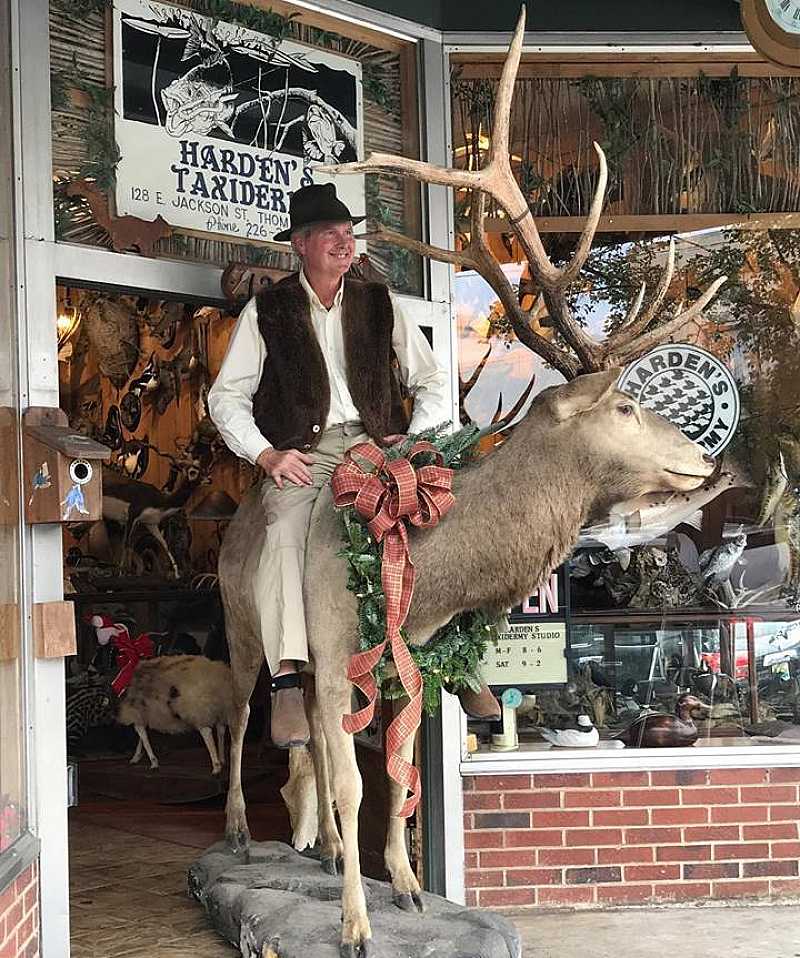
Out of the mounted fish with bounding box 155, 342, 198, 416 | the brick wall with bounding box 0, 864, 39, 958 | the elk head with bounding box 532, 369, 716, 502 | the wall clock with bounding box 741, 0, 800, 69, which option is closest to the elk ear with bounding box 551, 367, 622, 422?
the elk head with bounding box 532, 369, 716, 502

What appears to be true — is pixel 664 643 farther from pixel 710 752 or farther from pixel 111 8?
pixel 111 8

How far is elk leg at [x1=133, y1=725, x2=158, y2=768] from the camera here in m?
7.63

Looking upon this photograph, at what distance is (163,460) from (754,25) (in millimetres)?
5484

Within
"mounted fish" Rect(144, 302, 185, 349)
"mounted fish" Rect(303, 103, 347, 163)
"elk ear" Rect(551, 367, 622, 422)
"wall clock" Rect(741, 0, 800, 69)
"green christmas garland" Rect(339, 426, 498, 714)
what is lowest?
"green christmas garland" Rect(339, 426, 498, 714)

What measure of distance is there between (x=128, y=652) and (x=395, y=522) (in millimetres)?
4135

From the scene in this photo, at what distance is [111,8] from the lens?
4.97 metres

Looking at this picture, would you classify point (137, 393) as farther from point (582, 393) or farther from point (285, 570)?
point (582, 393)

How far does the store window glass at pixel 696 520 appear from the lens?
19.0 feet

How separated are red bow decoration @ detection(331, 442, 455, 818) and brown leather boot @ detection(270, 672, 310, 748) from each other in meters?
0.20

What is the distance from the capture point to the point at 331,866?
16.5 feet

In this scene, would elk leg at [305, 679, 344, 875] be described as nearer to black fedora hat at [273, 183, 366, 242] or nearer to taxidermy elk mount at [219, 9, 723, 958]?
taxidermy elk mount at [219, 9, 723, 958]

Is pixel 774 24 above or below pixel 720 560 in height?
above

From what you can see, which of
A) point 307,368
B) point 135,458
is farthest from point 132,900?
point 135,458

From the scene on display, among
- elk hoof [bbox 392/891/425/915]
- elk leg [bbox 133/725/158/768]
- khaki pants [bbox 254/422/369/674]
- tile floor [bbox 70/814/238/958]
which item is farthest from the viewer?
elk leg [bbox 133/725/158/768]
